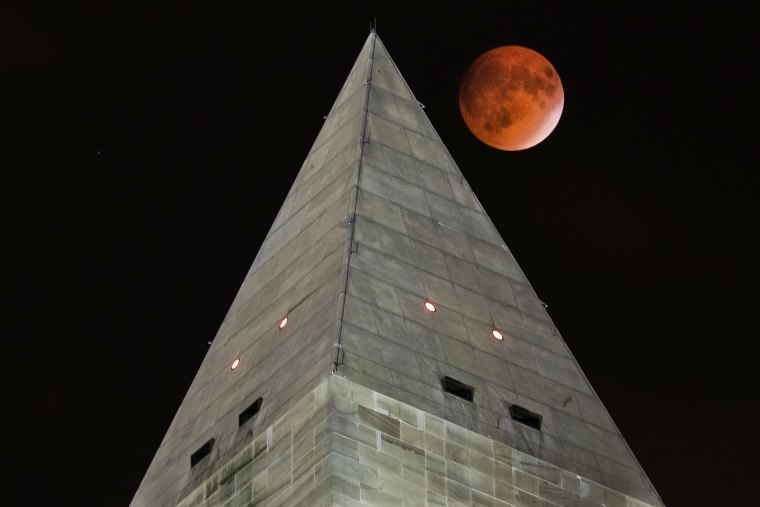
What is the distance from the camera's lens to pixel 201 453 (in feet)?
258

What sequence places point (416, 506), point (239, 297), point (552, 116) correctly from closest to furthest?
point (416, 506), point (239, 297), point (552, 116)

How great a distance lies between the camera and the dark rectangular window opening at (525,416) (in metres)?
78.2

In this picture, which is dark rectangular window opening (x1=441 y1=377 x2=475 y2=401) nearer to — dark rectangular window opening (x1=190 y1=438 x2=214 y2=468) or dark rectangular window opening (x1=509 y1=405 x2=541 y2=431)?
dark rectangular window opening (x1=509 y1=405 x2=541 y2=431)

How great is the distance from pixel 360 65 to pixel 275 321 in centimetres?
1291

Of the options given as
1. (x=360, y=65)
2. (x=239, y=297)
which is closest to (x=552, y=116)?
(x=360, y=65)

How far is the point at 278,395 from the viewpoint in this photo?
7644 centimetres

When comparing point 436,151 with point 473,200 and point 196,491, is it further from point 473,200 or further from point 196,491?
point 196,491

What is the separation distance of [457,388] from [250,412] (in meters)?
5.00

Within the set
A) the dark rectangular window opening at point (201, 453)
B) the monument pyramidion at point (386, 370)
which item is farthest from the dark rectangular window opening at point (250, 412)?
the dark rectangular window opening at point (201, 453)

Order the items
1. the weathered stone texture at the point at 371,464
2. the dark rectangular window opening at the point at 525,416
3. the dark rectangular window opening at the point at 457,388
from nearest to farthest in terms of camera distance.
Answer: the weathered stone texture at the point at 371,464 → the dark rectangular window opening at the point at 457,388 → the dark rectangular window opening at the point at 525,416

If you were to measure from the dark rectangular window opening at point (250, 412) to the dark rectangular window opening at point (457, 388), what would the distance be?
14.5ft

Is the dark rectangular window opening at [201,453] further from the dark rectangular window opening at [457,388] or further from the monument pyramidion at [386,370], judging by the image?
the dark rectangular window opening at [457,388]

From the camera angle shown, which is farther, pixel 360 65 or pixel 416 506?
pixel 360 65

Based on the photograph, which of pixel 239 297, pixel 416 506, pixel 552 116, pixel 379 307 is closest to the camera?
pixel 416 506
